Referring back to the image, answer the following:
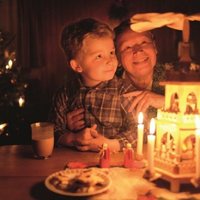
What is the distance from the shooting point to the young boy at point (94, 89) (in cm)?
238

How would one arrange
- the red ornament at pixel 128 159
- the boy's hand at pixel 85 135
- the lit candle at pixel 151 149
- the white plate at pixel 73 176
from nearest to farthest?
the white plate at pixel 73 176, the lit candle at pixel 151 149, the red ornament at pixel 128 159, the boy's hand at pixel 85 135

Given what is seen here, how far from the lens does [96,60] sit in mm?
2387

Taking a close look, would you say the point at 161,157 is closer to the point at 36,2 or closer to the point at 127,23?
the point at 127,23

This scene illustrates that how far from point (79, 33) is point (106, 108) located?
0.56 meters

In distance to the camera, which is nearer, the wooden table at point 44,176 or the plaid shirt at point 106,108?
the wooden table at point 44,176

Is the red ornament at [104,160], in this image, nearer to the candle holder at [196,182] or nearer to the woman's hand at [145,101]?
the candle holder at [196,182]

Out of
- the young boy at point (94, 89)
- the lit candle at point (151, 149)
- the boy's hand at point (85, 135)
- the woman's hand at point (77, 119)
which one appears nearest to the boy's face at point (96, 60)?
the young boy at point (94, 89)

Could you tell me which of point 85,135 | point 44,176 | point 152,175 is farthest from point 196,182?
point 85,135

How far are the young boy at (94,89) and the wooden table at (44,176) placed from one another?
0.26 meters

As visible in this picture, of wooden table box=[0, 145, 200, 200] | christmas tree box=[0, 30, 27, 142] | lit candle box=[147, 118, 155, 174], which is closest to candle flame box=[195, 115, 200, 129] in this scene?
lit candle box=[147, 118, 155, 174]

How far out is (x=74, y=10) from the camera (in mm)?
2451

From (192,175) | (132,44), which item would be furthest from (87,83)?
(192,175)

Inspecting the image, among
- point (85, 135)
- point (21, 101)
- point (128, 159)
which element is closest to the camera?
A: point (128, 159)

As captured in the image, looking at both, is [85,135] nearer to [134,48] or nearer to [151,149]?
[134,48]
